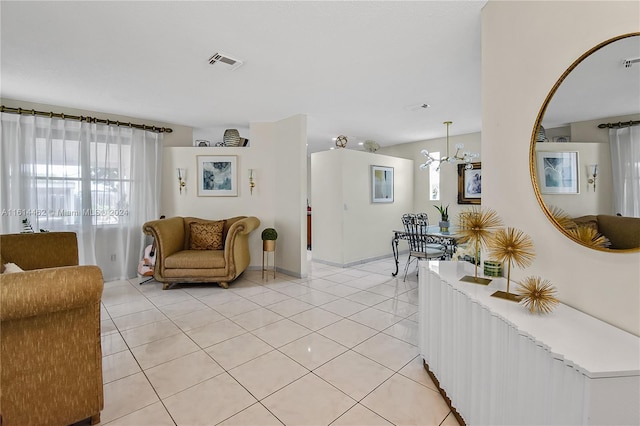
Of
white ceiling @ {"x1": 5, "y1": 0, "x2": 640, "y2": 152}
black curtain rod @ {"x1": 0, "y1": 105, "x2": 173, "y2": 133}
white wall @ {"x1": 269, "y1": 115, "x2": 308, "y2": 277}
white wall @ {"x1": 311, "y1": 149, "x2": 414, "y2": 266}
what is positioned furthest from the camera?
white wall @ {"x1": 311, "y1": 149, "x2": 414, "y2": 266}

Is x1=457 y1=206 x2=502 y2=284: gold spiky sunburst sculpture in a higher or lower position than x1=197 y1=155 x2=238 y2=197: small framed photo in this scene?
lower

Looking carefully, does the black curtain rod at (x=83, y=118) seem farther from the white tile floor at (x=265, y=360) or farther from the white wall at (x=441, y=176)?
the white wall at (x=441, y=176)

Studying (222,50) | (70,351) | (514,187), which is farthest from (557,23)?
(70,351)

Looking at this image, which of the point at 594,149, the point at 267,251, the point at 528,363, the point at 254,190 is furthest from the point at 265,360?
the point at 254,190

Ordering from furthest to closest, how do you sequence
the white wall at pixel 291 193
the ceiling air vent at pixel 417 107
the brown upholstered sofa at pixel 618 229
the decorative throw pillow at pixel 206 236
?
the white wall at pixel 291 193 < the decorative throw pillow at pixel 206 236 < the ceiling air vent at pixel 417 107 < the brown upholstered sofa at pixel 618 229

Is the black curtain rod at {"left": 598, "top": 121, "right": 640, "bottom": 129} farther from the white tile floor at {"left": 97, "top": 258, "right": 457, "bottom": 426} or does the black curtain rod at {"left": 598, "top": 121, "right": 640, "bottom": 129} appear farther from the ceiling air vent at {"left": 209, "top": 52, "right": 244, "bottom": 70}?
the ceiling air vent at {"left": 209, "top": 52, "right": 244, "bottom": 70}

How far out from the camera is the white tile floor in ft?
5.35

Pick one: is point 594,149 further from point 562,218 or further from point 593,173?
point 562,218

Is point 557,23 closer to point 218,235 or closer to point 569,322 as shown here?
point 569,322

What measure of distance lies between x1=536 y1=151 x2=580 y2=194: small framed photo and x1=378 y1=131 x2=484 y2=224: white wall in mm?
4685

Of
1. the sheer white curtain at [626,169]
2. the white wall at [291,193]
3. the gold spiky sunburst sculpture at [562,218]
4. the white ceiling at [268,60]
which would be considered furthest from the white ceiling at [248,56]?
the gold spiky sunburst sculpture at [562,218]

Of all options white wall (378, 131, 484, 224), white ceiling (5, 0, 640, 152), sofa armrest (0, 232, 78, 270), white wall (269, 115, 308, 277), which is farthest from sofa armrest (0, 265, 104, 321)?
white wall (378, 131, 484, 224)

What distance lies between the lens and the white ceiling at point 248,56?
1.98 meters

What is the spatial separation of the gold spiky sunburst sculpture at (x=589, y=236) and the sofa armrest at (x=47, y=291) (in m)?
2.21
